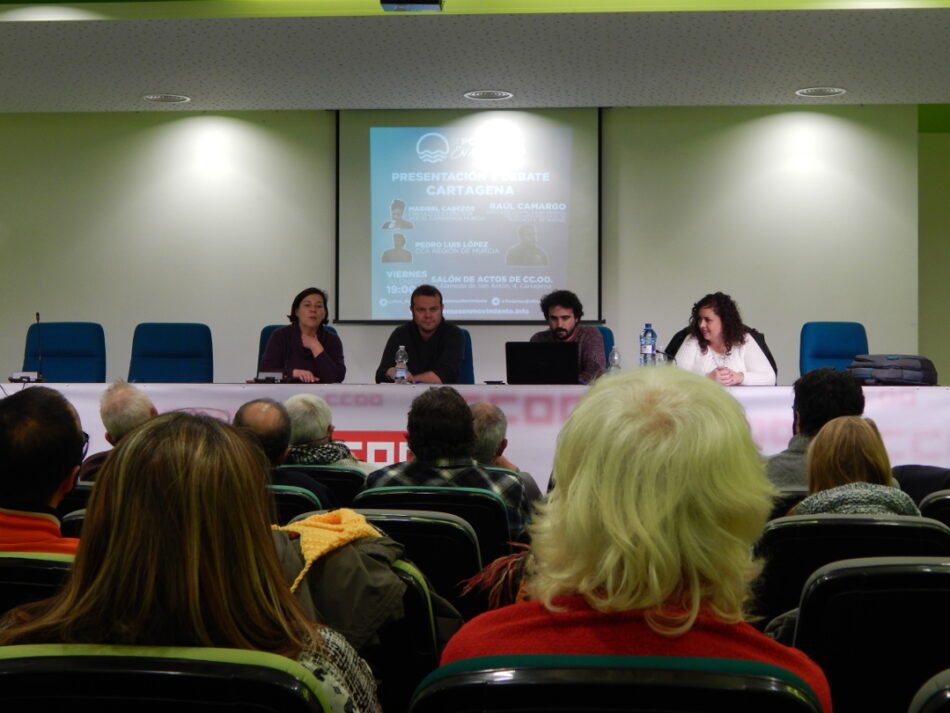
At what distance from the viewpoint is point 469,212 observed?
7844mm

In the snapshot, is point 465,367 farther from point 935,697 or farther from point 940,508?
point 935,697

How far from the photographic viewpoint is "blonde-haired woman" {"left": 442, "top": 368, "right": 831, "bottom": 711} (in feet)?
3.59

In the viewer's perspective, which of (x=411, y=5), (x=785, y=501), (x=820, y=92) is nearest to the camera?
(x=785, y=501)

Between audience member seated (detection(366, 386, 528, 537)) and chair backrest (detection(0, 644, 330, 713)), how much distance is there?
203 centimetres

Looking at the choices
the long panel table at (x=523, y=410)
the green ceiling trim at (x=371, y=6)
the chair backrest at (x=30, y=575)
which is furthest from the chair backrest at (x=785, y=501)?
the green ceiling trim at (x=371, y=6)

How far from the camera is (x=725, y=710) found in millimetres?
917

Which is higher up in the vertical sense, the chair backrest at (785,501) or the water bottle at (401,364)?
the water bottle at (401,364)

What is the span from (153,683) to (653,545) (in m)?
0.50

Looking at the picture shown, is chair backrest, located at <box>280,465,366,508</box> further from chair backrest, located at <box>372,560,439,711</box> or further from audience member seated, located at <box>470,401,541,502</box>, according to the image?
chair backrest, located at <box>372,560,439,711</box>

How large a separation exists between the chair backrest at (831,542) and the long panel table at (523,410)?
2.75 m

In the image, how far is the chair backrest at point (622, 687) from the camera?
3.01 ft

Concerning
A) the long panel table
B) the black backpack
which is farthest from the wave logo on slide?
the black backpack

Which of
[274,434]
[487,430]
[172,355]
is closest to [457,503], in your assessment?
[274,434]

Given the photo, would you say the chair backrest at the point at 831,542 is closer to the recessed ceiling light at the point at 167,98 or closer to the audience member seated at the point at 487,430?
the audience member seated at the point at 487,430
